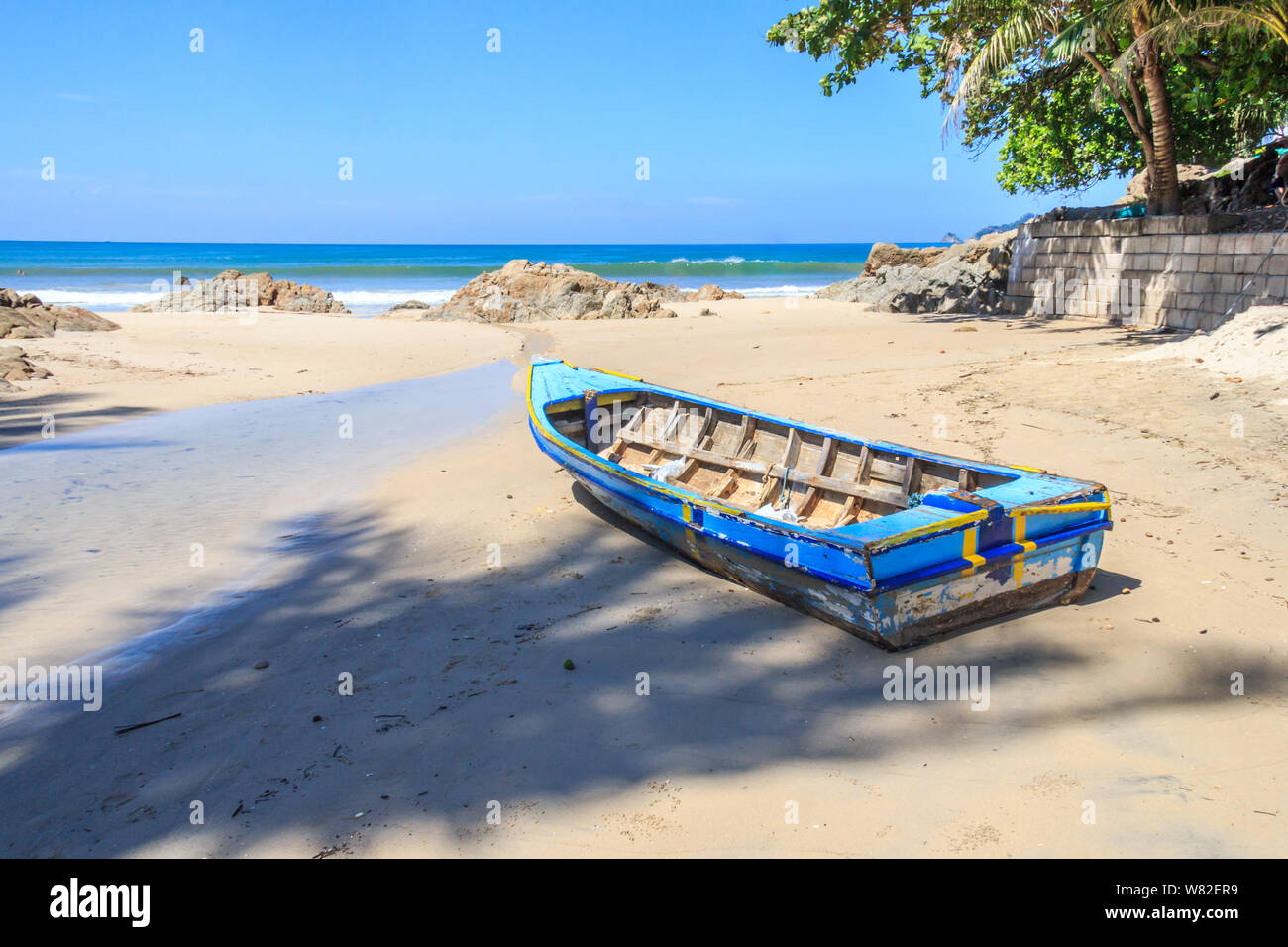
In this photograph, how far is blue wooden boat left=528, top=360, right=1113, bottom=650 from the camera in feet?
14.9

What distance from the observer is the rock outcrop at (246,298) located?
28.1m

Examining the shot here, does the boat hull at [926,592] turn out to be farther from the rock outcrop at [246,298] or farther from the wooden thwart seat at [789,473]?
the rock outcrop at [246,298]

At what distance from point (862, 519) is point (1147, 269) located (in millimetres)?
12007

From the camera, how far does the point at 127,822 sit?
140 inches

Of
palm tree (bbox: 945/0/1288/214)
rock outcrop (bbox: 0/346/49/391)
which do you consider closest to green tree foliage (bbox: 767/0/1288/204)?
palm tree (bbox: 945/0/1288/214)

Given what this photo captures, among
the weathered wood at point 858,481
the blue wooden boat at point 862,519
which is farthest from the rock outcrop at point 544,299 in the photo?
the weathered wood at point 858,481

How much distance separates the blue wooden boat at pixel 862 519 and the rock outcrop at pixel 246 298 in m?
23.7

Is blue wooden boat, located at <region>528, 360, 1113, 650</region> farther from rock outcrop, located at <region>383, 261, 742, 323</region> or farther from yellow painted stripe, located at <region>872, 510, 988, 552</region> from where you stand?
rock outcrop, located at <region>383, 261, 742, 323</region>

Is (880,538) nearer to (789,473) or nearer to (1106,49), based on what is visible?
(789,473)

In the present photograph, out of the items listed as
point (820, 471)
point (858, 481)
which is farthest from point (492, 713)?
point (820, 471)

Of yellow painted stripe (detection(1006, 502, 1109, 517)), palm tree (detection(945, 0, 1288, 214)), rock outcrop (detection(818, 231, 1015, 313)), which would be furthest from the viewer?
rock outcrop (detection(818, 231, 1015, 313))

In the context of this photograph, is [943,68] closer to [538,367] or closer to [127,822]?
[538,367]

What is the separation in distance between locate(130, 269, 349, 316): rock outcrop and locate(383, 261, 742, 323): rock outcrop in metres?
3.04

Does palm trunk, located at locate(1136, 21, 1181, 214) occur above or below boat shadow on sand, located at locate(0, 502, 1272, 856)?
above
